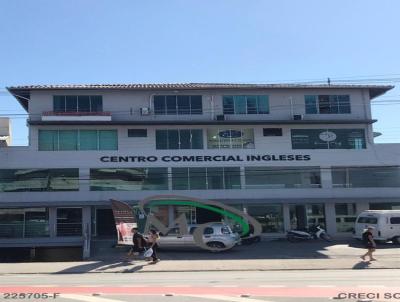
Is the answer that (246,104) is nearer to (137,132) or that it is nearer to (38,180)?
(137,132)

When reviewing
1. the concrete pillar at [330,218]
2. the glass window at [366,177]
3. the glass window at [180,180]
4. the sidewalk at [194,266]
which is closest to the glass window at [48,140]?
the glass window at [180,180]

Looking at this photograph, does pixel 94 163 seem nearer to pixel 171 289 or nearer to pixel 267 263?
pixel 267 263

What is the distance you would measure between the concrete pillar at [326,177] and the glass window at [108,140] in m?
14.3

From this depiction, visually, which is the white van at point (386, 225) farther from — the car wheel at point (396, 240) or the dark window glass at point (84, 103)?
the dark window glass at point (84, 103)

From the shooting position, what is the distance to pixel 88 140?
121 feet

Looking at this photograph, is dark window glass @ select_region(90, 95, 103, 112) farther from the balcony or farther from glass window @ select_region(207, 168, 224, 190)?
glass window @ select_region(207, 168, 224, 190)

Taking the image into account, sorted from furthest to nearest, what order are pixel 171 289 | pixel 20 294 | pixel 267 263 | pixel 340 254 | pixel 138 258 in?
pixel 340 254
pixel 138 258
pixel 267 263
pixel 171 289
pixel 20 294

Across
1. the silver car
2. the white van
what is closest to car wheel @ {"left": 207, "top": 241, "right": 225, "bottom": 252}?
the silver car

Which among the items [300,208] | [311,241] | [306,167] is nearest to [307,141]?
[306,167]

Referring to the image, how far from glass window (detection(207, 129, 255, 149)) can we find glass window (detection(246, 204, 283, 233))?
13.9 feet

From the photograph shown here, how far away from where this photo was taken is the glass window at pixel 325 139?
1521 inches

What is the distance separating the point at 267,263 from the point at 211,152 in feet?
49.3

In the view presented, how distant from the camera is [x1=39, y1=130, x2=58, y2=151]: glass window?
120 ft

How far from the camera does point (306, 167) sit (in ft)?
125
